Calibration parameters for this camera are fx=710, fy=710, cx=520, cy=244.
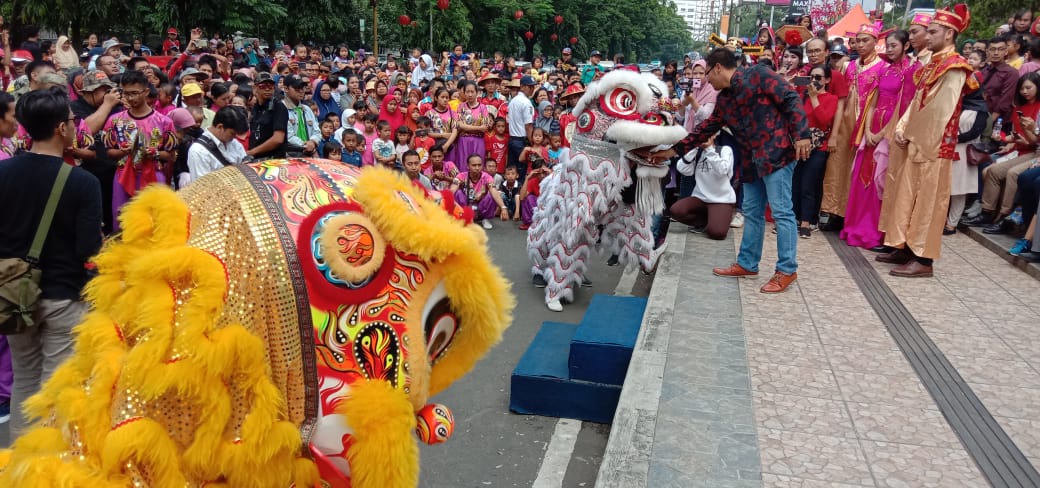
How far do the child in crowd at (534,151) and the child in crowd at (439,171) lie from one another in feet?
3.72

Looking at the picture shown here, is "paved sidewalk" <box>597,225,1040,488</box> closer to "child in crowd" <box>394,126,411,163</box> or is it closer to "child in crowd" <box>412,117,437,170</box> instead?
"child in crowd" <box>412,117,437,170</box>

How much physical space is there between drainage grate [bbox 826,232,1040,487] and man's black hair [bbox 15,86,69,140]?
13.7 ft

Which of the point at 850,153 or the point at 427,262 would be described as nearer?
the point at 427,262

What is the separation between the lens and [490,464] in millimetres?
3703

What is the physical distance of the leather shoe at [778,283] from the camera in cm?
538

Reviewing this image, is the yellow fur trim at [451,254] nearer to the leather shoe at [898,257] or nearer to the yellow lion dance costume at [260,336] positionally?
the yellow lion dance costume at [260,336]

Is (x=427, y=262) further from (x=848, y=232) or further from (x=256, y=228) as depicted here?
(x=848, y=232)

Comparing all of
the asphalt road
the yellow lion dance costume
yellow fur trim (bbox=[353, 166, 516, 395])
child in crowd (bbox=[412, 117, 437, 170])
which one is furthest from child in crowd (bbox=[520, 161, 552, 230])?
the yellow lion dance costume

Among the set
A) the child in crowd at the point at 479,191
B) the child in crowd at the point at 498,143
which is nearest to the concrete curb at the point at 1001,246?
the child in crowd at the point at 479,191

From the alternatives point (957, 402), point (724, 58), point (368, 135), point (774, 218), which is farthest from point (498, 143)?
point (957, 402)

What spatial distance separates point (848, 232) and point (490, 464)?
510 cm

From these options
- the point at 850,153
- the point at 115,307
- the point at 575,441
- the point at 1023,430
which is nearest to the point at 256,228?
the point at 115,307

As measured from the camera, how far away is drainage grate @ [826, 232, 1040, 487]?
305cm

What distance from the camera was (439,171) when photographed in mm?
9141
